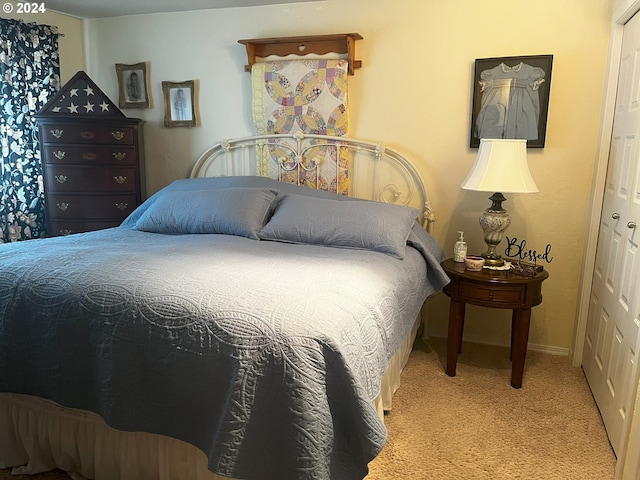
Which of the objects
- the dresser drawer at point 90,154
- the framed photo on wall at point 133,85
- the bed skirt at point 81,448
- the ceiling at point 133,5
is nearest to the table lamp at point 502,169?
the bed skirt at point 81,448

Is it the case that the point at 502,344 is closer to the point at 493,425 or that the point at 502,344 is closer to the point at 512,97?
the point at 493,425

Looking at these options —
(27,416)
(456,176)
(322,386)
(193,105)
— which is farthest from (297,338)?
(193,105)

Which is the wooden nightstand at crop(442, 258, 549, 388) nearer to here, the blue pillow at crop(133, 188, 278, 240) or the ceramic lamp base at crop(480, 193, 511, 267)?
the ceramic lamp base at crop(480, 193, 511, 267)

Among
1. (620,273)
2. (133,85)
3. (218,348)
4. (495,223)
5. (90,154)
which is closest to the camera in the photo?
(218,348)

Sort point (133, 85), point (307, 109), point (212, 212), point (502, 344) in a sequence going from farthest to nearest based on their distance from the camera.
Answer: point (133, 85)
point (307, 109)
point (502, 344)
point (212, 212)

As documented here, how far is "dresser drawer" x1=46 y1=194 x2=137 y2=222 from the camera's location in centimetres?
334

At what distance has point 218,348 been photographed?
1.43m

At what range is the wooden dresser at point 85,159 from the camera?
3.28 metres

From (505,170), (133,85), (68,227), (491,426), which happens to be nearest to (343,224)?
(505,170)

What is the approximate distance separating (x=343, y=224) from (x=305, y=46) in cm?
135

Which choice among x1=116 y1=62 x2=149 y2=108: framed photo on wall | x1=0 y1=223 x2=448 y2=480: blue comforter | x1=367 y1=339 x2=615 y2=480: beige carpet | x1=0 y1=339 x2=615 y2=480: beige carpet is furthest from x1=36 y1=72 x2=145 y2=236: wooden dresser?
x1=367 y1=339 x2=615 y2=480: beige carpet

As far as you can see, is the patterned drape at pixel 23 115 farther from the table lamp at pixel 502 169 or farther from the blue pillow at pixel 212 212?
the table lamp at pixel 502 169

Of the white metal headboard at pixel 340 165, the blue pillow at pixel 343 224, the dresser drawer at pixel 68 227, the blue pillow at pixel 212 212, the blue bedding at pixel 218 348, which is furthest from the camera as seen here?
the dresser drawer at pixel 68 227
